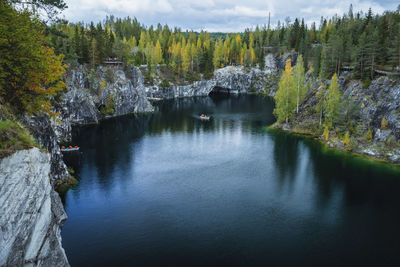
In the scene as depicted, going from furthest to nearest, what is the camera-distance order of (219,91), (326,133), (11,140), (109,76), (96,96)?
(219,91)
(109,76)
(96,96)
(326,133)
(11,140)

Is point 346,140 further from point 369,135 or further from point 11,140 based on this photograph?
point 11,140

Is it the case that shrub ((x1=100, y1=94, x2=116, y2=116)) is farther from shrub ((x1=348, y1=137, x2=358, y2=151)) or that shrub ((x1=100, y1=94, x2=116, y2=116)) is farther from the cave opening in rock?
the cave opening in rock

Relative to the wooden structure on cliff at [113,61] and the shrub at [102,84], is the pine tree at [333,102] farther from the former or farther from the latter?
the wooden structure on cliff at [113,61]

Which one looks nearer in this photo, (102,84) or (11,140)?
(11,140)

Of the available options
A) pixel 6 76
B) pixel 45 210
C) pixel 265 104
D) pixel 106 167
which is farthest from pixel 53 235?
pixel 265 104

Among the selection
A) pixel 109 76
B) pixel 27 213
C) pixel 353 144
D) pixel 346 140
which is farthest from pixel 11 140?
pixel 109 76

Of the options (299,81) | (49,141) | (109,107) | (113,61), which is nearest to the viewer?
(49,141)

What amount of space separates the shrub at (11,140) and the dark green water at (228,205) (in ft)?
48.8

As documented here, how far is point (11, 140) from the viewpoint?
18188 mm

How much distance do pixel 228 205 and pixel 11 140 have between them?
27484mm

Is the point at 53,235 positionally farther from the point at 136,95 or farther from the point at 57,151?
the point at 136,95

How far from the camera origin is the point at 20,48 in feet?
82.5

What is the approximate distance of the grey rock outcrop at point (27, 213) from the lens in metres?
16.6

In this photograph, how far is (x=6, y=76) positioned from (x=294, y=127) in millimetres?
65154
